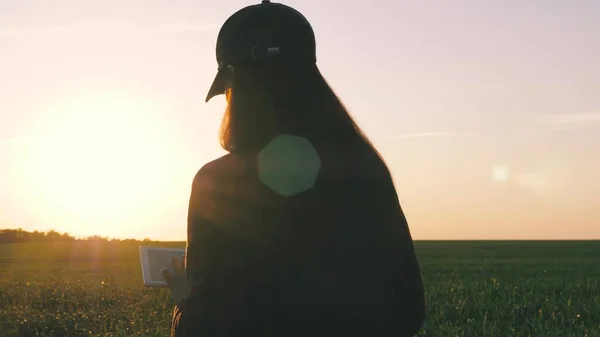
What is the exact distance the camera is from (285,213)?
89.4 inches

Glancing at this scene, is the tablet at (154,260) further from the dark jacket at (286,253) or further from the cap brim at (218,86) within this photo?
the cap brim at (218,86)

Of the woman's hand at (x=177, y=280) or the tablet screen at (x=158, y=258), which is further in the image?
the tablet screen at (x=158, y=258)

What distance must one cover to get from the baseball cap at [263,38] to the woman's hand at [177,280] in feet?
1.86

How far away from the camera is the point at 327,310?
232cm

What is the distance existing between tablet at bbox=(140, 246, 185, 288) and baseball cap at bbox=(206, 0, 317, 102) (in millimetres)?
630

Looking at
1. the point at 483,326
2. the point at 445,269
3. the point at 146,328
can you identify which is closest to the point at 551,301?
the point at 483,326

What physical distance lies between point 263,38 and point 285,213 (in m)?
0.53

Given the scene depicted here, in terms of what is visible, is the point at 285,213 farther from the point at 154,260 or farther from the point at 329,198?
the point at 154,260

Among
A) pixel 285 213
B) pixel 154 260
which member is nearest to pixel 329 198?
pixel 285 213

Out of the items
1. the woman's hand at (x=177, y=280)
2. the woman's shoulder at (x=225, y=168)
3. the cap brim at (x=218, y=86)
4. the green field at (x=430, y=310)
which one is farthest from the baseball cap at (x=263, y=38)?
the green field at (x=430, y=310)

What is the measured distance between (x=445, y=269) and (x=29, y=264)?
15.0 m

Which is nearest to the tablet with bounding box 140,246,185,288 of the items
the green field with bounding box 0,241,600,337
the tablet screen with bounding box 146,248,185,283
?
→ the tablet screen with bounding box 146,248,185,283

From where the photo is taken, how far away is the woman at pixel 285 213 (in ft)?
7.47

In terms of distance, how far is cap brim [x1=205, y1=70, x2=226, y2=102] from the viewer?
2564 mm
